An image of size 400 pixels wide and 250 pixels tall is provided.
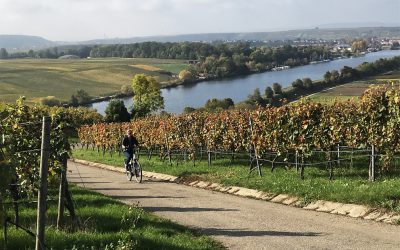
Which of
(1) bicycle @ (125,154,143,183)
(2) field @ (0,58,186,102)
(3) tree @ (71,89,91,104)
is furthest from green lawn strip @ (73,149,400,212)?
(3) tree @ (71,89,91,104)

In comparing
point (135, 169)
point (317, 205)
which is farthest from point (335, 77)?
point (317, 205)

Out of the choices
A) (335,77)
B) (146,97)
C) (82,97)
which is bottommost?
(82,97)

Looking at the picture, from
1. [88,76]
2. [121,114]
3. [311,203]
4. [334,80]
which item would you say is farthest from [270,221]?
[88,76]

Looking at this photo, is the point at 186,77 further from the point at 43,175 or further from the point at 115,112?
the point at 43,175

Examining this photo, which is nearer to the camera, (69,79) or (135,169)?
(135,169)

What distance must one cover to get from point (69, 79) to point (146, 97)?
6963 centimetres

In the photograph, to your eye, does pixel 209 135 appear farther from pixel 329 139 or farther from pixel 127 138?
pixel 329 139

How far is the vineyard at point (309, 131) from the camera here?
1472cm

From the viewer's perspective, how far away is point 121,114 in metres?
73.5

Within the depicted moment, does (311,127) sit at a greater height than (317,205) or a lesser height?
greater

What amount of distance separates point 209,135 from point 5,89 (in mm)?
116895

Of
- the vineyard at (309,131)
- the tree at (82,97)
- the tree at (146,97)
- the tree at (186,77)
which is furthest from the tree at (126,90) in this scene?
the vineyard at (309,131)

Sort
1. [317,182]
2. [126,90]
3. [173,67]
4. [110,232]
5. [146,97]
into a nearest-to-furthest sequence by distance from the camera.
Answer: [110,232], [317,182], [146,97], [126,90], [173,67]

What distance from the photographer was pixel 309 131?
1678 centimetres
